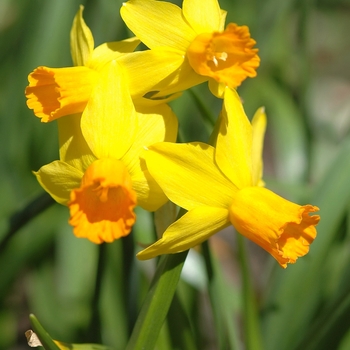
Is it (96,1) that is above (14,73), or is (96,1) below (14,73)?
above

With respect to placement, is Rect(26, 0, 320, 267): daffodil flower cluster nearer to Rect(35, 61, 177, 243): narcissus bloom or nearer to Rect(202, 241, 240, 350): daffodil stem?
Rect(35, 61, 177, 243): narcissus bloom

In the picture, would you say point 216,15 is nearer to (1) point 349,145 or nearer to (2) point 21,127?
(1) point 349,145

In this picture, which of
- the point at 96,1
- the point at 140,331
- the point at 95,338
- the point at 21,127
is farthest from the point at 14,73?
the point at 140,331

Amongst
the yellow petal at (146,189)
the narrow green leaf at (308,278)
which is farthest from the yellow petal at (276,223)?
the narrow green leaf at (308,278)

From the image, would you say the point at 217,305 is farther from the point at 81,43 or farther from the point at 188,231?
the point at 81,43

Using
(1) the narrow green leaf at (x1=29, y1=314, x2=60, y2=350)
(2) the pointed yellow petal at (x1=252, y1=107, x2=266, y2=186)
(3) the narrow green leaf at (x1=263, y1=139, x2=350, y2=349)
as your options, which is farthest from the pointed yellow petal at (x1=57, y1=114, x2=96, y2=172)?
(3) the narrow green leaf at (x1=263, y1=139, x2=350, y2=349)

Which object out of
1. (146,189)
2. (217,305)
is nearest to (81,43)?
(146,189)
